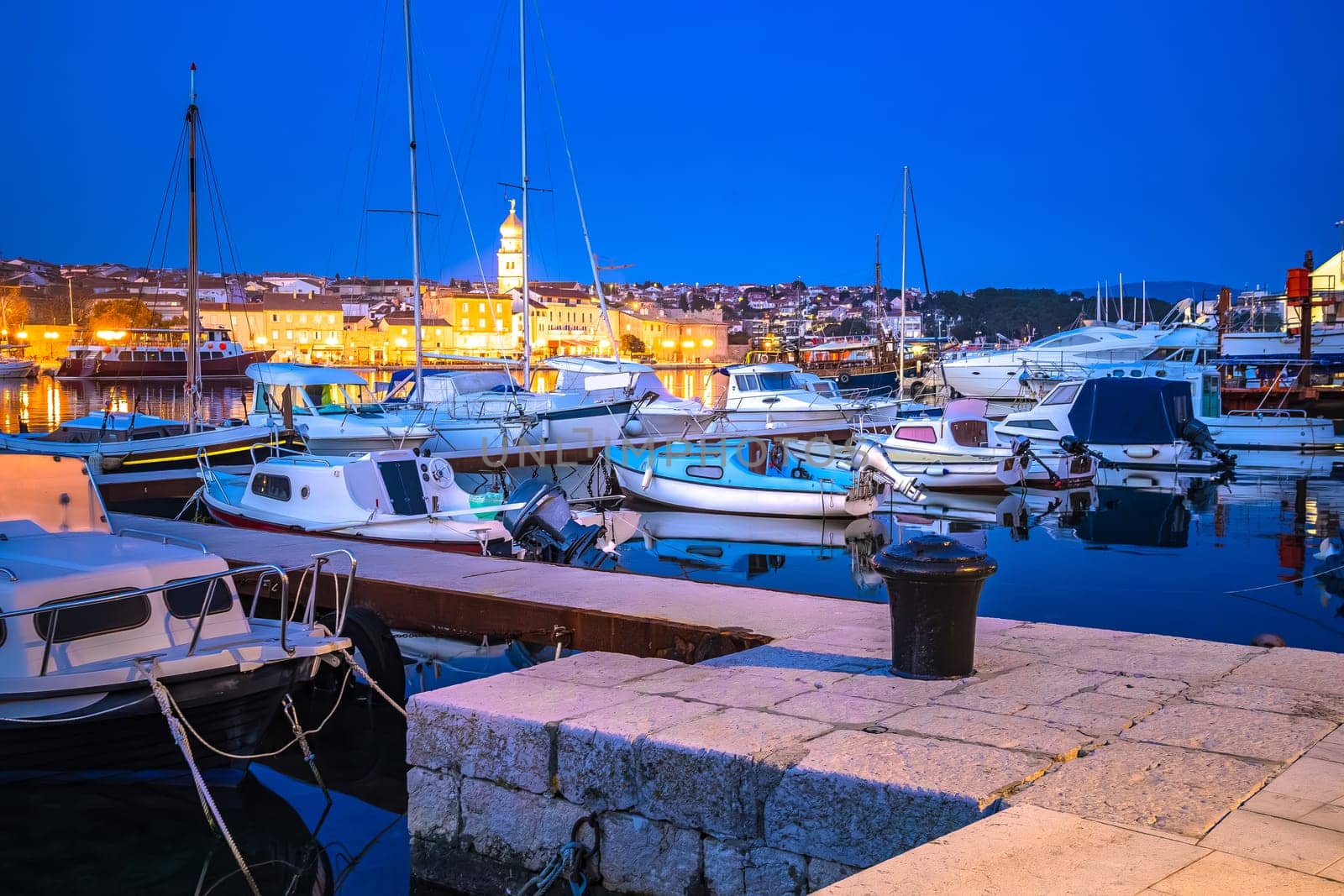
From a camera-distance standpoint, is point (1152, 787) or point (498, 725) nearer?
point (1152, 787)

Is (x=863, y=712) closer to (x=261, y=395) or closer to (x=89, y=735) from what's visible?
(x=89, y=735)

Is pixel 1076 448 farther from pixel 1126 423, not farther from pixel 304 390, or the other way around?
pixel 304 390

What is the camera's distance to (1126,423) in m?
32.8

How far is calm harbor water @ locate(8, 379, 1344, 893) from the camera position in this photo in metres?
7.77

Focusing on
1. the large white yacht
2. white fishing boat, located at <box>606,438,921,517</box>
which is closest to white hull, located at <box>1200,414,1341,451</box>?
the large white yacht

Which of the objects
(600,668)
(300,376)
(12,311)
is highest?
(12,311)

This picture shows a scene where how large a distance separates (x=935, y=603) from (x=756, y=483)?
1737cm

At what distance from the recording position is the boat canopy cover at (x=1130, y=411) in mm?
32531

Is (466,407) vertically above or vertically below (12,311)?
below

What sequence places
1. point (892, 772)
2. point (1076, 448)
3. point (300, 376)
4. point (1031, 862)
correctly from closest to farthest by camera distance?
point (1031, 862) → point (892, 772) → point (1076, 448) → point (300, 376)

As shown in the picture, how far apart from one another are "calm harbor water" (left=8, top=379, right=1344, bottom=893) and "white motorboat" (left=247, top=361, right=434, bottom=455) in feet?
28.5

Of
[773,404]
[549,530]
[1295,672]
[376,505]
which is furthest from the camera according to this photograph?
[773,404]

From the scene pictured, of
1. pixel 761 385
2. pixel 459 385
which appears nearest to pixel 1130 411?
pixel 761 385

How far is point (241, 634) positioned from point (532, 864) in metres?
4.33
